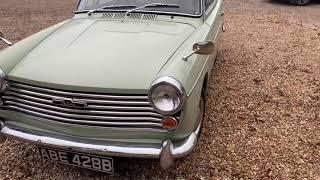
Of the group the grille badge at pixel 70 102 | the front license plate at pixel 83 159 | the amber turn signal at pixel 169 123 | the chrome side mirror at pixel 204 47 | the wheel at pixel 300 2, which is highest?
the chrome side mirror at pixel 204 47

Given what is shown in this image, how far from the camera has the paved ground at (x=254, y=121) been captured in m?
3.56

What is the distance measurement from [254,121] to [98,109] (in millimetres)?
2213

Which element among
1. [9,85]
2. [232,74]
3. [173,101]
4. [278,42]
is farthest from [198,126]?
[278,42]

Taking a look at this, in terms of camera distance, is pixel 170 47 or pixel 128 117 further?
pixel 170 47

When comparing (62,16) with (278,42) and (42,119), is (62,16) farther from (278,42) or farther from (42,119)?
(42,119)

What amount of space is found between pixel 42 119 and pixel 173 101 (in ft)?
3.71

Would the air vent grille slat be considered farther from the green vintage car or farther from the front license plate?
the front license plate

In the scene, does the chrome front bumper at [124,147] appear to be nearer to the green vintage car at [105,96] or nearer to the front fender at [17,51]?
the green vintage car at [105,96]

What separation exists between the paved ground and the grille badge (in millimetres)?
858

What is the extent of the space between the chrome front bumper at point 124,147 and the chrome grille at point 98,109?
0.15m

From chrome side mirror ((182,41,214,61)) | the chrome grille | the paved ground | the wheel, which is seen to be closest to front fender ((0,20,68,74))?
the chrome grille

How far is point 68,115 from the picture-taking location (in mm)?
2994

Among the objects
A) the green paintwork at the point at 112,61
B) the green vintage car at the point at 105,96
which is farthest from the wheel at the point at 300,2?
the green vintage car at the point at 105,96

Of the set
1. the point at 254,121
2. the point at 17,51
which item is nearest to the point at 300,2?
the point at 254,121
